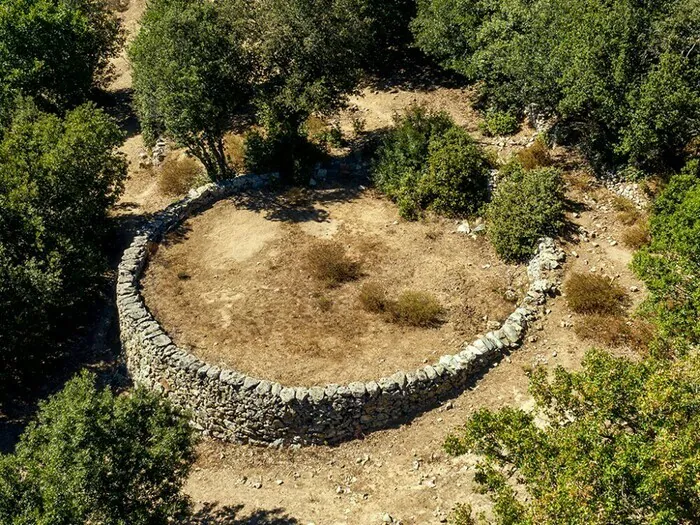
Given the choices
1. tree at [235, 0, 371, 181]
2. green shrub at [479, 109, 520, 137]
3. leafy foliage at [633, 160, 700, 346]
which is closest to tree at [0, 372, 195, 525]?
leafy foliage at [633, 160, 700, 346]

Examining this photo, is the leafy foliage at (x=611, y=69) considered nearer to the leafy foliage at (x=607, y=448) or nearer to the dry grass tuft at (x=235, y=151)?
the leafy foliage at (x=607, y=448)

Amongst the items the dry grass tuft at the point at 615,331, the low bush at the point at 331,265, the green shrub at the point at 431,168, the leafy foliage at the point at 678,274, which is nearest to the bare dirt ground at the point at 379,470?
the dry grass tuft at the point at 615,331

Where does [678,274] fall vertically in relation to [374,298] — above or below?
above

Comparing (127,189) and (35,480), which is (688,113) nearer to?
(35,480)

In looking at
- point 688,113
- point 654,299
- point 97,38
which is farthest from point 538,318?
point 97,38

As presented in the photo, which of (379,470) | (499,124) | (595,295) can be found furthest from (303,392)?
(499,124)

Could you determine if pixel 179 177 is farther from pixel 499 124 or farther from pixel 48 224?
pixel 499 124
